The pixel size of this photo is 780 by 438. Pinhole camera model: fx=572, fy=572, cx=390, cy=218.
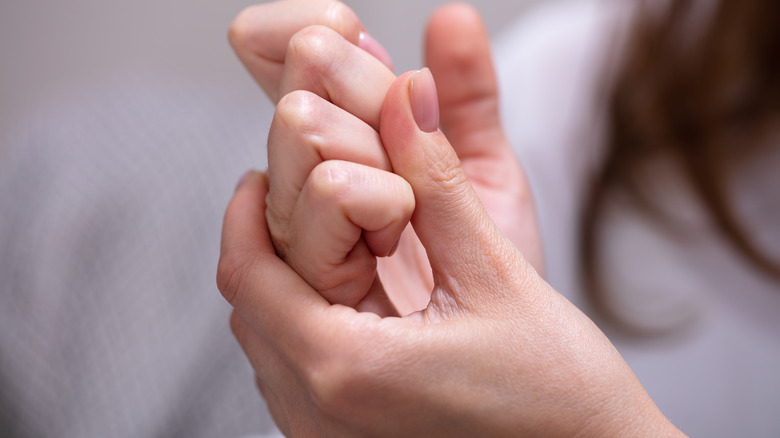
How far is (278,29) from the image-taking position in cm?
47

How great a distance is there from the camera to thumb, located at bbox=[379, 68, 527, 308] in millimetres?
397

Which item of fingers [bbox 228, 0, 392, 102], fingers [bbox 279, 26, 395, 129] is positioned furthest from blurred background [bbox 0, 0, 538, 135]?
fingers [bbox 279, 26, 395, 129]

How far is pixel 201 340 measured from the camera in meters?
0.80

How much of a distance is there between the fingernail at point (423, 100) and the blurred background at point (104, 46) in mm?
771

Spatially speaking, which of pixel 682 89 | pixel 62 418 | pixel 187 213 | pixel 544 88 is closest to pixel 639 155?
pixel 682 89

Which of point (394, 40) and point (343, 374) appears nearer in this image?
point (343, 374)

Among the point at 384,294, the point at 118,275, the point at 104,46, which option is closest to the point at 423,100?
the point at 384,294

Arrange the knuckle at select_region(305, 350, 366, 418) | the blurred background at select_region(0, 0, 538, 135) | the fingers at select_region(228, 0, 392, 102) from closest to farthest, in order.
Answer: the knuckle at select_region(305, 350, 366, 418) → the fingers at select_region(228, 0, 392, 102) → the blurred background at select_region(0, 0, 538, 135)

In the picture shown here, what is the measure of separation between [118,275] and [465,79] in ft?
1.79

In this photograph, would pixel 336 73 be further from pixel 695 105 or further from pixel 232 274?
pixel 695 105

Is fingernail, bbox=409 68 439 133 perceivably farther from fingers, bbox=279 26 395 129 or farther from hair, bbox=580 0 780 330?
hair, bbox=580 0 780 330

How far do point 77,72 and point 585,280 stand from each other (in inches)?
43.1

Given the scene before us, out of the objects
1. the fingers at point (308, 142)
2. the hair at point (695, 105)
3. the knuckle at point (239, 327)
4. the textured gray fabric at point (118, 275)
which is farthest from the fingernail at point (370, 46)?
the hair at point (695, 105)

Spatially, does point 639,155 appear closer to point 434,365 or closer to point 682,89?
point 682,89
